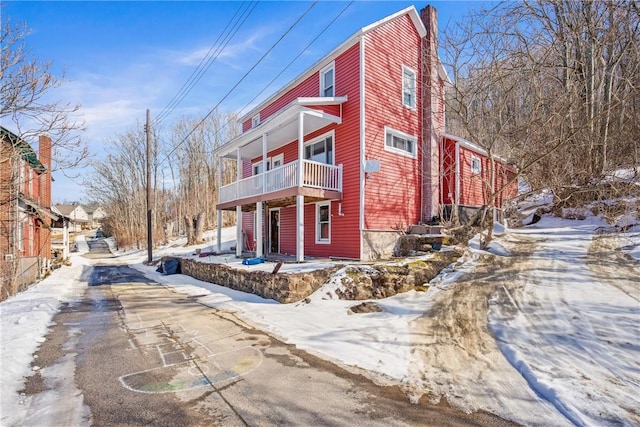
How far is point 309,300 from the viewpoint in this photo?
7.64m

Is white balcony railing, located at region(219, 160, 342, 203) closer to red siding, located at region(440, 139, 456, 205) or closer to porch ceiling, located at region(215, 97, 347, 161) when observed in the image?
porch ceiling, located at region(215, 97, 347, 161)

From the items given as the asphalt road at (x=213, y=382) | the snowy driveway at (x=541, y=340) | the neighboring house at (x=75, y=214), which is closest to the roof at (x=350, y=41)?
the snowy driveway at (x=541, y=340)

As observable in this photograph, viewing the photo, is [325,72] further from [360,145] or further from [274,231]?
[274,231]

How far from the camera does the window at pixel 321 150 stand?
1291 centimetres

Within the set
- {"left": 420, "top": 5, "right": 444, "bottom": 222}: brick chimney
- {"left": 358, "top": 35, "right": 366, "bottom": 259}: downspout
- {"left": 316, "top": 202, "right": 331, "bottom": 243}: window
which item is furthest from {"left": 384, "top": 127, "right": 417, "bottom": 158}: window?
{"left": 316, "top": 202, "right": 331, "bottom": 243}: window

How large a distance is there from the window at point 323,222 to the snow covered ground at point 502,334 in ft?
11.5

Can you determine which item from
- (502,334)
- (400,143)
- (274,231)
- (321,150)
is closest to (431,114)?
(400,143)

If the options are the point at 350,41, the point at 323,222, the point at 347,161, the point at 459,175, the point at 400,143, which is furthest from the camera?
the point at 459,175

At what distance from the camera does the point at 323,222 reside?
12953 millimetres

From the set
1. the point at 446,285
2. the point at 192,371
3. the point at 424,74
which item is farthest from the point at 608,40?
the point at 192,371

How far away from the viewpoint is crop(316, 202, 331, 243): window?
12.7m

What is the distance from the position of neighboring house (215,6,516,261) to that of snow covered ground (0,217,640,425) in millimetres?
3314

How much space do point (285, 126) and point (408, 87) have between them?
5.31 meters

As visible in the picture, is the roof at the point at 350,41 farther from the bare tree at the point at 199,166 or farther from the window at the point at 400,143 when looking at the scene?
the bare tree at the point at 199,166
